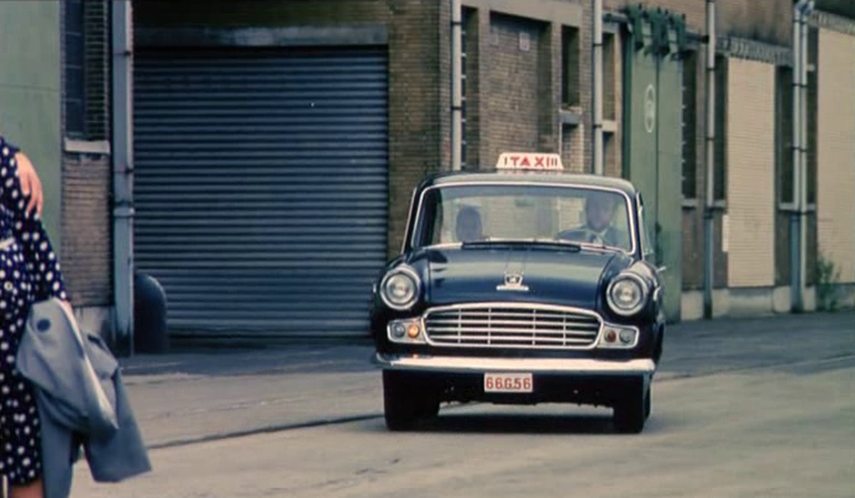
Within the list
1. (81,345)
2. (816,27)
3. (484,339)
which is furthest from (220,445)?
(816,27)

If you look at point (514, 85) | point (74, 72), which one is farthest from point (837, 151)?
point (74, 72)

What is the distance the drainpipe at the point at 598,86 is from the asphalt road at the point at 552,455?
16.9 metres

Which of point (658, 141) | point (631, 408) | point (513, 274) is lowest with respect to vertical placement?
point (631, 408)

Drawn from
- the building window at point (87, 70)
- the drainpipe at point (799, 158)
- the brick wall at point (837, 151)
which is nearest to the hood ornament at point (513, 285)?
the building window at point (87, 70)

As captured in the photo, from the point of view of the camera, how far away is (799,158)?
5041 cm

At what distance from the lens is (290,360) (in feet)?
96.1

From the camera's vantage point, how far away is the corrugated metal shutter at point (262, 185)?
1353 inches

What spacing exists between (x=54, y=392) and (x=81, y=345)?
16cm

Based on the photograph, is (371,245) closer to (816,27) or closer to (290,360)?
(290,360)

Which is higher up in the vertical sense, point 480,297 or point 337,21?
point 337,21

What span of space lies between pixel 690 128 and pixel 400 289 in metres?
28.8

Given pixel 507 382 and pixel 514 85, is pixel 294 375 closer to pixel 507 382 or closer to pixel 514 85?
pixel 507 382

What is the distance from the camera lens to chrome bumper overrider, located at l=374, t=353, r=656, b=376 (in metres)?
17.6

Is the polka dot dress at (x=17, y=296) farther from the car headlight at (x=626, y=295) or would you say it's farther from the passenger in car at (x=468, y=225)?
the passenger in car at (x=468, y=225)
